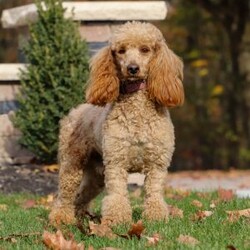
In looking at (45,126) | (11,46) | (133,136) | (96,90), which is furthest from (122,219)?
(11,46)

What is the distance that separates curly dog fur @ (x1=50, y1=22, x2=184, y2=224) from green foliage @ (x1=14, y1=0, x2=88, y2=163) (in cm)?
383

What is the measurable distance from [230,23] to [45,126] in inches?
465

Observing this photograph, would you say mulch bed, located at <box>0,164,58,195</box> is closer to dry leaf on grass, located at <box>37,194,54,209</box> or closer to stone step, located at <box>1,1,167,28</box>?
dry leaf on grass, located at <box>37,194,54,209</box>

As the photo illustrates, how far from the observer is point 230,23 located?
22109 mm

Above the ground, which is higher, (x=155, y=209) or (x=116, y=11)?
(x=116, y=11)

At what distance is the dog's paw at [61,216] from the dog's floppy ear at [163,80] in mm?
1337

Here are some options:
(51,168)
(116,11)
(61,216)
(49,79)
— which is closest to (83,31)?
(116,11)

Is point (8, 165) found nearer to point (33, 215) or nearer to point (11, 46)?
point (33, 215)

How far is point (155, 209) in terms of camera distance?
6875 mm

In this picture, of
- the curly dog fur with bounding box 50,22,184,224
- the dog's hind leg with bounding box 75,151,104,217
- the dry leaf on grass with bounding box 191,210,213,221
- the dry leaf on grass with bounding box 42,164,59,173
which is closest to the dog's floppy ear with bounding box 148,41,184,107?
the curly dog fur with bounding box 50,22,184,224

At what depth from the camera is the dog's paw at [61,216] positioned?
747cm

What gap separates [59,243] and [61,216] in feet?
6.47

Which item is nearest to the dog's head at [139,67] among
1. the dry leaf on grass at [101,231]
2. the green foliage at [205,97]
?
the dry leaf on grass at [101,231]

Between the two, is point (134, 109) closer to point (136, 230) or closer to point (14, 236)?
point (136, 230)
